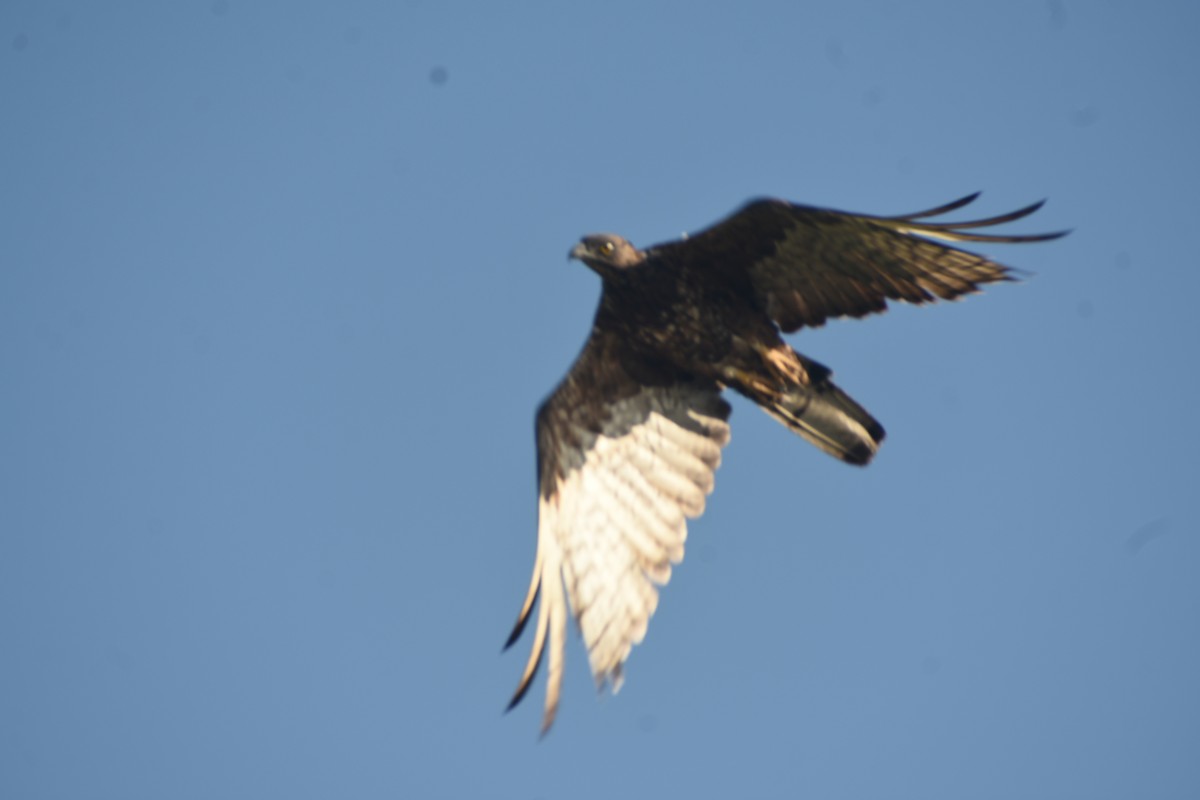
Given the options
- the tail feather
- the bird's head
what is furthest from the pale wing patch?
the bird's head

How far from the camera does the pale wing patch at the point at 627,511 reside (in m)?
9.52

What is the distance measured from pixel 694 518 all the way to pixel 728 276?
1.77m

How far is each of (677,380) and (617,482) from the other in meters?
0.83

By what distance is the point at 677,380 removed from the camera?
9898mm

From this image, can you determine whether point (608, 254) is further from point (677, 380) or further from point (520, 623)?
point (520, 623)

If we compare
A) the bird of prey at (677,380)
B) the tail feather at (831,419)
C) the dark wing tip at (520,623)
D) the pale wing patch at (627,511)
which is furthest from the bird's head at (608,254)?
the dark wing tip at (520,623)

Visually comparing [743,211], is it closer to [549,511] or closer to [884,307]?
[884,307]

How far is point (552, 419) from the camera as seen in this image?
33.2ft

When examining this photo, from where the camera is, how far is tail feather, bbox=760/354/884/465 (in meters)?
9.16

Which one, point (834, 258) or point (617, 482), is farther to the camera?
point (617, 482)

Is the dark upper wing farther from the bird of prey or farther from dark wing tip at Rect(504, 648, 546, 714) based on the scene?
dark wing tip at Rect(504, 648, 546, 714)

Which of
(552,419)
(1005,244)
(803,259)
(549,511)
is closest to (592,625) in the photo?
(549,511)

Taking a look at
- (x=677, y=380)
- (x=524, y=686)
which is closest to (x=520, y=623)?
(x=524, y=686)

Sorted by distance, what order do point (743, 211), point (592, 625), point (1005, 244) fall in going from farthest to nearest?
point (592, 625), point (743, 211), point (1005, 244)
